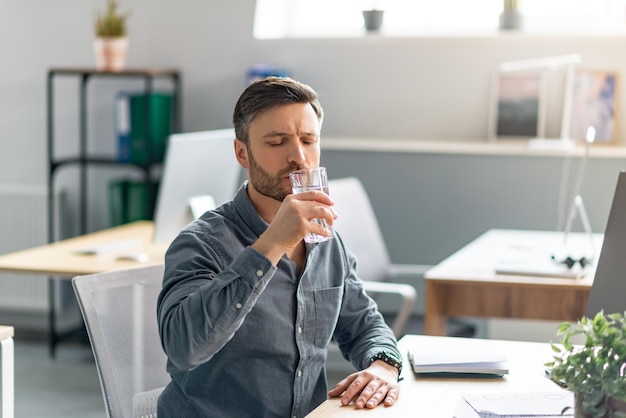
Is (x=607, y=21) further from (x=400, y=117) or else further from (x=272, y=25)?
(x=272, y=25)

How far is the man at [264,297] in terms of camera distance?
1608mm

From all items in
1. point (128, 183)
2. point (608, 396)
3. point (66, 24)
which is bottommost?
point (128, 183)

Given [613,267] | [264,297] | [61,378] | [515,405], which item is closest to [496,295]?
[613,267]

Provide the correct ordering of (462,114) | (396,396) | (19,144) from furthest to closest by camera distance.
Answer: (19,144), (462,114), (396,396)

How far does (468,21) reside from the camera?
15.2ft

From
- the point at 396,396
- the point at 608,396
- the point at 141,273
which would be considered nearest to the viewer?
the point at 608,396

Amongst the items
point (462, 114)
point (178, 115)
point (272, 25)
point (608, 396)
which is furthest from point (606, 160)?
point (608, 396)

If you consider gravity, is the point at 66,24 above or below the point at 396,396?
above

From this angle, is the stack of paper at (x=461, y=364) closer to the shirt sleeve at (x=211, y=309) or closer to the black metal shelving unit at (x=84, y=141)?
the shirt sleeve at (x=211, y=309)

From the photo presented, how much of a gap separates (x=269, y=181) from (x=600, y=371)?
733mm

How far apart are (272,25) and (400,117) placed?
81cm

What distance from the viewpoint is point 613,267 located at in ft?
6.50

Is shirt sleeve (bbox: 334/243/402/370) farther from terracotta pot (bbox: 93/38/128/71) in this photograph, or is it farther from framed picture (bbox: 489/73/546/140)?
terracotta pot (bbox: 93/38/128/71)

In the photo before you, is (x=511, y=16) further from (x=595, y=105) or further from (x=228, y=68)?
(x=228, y=68)
